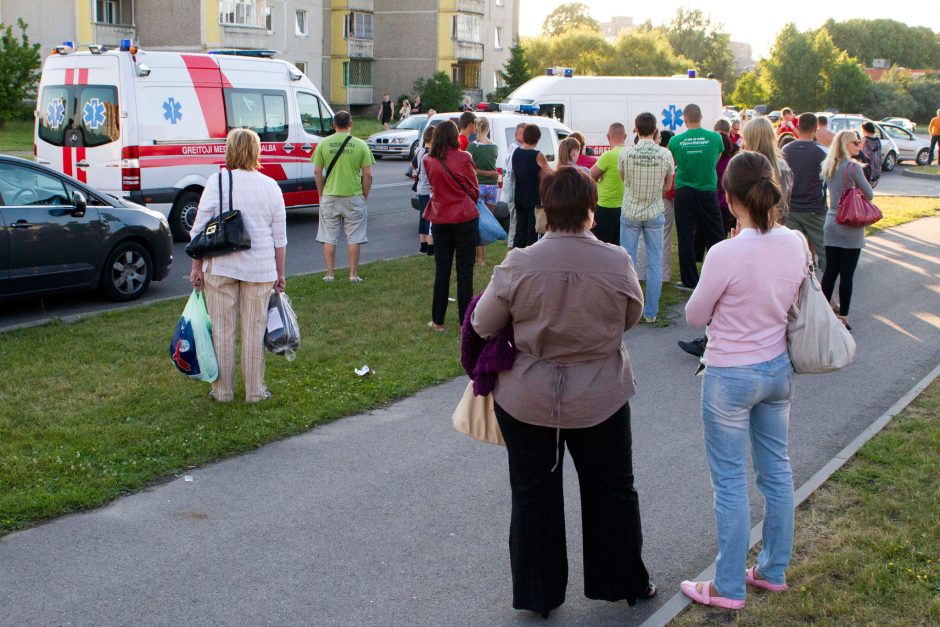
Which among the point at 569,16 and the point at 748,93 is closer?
the point at 748,93

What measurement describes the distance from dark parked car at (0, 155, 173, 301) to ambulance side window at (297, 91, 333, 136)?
599cm

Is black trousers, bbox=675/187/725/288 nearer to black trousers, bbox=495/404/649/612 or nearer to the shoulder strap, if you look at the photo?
the shoulder strap

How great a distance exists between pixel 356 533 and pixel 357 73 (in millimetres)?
58690

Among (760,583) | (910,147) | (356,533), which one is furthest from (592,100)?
(910,147)

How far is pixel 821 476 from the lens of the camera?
5688mm

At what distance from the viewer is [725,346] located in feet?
13.3

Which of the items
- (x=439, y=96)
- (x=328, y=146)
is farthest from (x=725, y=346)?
(x=439, y=96)

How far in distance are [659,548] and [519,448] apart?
1341mm

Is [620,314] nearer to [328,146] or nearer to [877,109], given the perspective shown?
[328,146]

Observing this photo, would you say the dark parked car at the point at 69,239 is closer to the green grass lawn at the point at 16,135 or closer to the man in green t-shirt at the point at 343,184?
the man in green t-shirt at the point at 343,184

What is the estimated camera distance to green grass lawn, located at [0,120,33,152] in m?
29.4

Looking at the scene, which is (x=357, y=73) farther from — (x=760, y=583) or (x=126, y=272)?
(x=760, y=583)

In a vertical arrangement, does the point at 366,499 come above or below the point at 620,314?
below

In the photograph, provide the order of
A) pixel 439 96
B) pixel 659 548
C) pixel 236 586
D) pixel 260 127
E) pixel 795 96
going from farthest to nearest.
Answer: pixel 795 96, pixel 439 96, pixel 260 127, pixel 659 548, pixel 236 586
